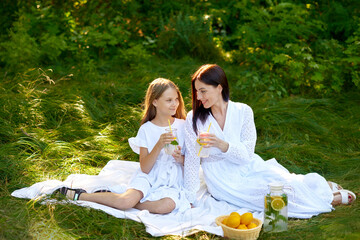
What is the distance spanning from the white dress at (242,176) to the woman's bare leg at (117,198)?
0.43m

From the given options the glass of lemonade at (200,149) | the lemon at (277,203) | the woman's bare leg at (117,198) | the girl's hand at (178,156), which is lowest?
the woman's bare leg at (117,198)

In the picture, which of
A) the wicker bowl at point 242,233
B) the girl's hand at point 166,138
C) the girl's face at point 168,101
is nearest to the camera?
the wicker bowl at point 242,233

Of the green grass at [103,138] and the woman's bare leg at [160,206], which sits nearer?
the green grass at [103,138]

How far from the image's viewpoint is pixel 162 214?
3.45m

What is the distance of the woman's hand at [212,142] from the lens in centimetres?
325

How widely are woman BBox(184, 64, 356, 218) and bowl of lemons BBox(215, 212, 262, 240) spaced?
0.52 meters

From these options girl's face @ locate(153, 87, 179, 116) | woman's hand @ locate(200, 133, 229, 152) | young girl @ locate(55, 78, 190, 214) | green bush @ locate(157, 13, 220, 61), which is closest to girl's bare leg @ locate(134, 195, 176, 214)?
young girl @ locate(55, 78, 190, 214)

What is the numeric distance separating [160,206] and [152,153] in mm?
429

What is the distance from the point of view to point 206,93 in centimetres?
352

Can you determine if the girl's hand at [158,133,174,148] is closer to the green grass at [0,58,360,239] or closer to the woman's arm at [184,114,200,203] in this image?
the woman's arm at [184,114,200,203]

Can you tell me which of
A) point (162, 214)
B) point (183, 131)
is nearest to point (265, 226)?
point (162, 214)

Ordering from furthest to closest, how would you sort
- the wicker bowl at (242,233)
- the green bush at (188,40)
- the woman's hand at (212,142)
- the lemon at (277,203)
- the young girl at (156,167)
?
the green bush at (188,40), the young girl at (156,167), the woman's hand at (212,142), the lemon at (277,203), the wicker bowl at (242,233)

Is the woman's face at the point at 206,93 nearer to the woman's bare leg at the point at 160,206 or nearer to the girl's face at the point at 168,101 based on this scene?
the girl's face at the point at 168,101

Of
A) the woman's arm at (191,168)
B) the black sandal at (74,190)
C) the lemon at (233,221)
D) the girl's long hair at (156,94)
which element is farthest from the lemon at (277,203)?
the black sandal at (74,190)
